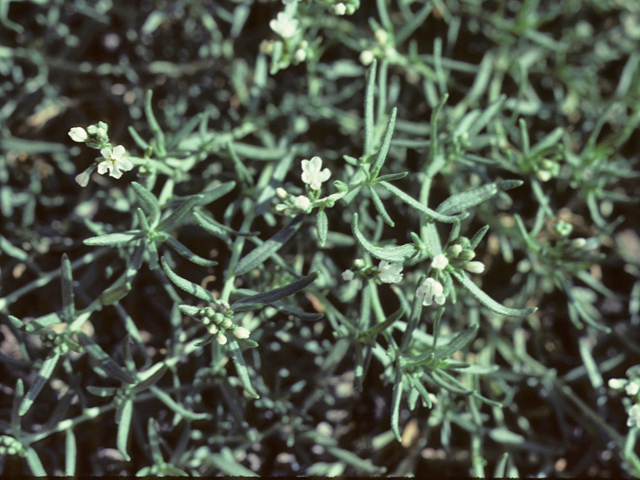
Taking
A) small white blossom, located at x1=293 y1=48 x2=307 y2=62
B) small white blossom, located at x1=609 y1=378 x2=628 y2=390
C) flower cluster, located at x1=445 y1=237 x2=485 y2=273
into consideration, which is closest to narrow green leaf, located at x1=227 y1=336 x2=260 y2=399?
flower cluster, located at x1=445 y1=237 x2=485 y2=273

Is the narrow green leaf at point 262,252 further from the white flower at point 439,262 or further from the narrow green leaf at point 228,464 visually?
the narrow green leaf at point 228,464

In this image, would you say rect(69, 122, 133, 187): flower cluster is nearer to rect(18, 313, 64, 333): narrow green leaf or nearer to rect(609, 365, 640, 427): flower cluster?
rect(18, 313, 64, 333): narrow green leaf

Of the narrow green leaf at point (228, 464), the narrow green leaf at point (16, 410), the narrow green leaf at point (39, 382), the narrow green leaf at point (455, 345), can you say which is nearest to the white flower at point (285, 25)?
the narrow green leaf at point (455, 345)

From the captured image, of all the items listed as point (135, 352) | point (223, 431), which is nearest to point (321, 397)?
point (223, 431)

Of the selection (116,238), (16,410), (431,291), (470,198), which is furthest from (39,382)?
(470,198)

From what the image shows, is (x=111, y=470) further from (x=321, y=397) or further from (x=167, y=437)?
(x=321, y=397)

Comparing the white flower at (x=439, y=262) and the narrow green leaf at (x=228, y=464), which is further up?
the white flower at (x=439, y=262)

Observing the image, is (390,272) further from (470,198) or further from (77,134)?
(77,134)
